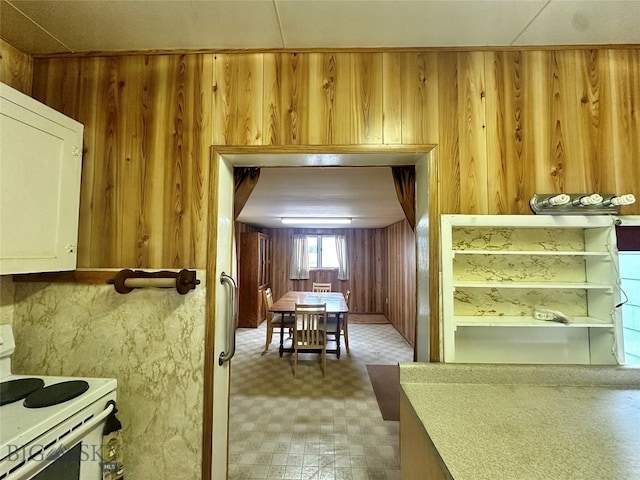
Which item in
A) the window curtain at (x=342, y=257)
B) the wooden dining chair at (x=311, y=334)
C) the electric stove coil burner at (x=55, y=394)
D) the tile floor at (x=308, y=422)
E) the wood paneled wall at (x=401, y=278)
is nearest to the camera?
the electric stove coil burner at (x=55, y=394)

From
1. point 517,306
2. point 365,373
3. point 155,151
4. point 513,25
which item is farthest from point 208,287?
point 365,373

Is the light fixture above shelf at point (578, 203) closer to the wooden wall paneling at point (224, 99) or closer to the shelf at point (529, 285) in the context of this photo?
the shelf at point (529, 285)

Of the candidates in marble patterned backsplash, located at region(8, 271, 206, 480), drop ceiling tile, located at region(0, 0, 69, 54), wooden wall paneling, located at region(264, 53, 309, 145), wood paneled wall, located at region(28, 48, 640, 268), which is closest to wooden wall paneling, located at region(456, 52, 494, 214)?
wood paneled wall, located at region(28, 48, 640, 268)

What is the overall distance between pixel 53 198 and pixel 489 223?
1.85 metres

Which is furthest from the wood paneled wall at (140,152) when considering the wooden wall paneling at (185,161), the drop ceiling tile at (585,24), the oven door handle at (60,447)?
the drop ceiling tile at (585,24)

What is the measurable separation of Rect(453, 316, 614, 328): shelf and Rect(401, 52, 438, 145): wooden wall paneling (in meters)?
0.82

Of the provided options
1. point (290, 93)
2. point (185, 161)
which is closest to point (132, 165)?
point (185, 161)

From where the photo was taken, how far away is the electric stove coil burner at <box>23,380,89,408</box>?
980 mm

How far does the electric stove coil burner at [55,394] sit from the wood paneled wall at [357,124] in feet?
1.64

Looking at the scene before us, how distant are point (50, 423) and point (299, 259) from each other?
6773 millimetres

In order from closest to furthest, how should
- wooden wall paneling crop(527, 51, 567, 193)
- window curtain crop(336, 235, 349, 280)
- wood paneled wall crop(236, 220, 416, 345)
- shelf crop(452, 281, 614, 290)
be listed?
shelf crop(452, 281, 614, 290) → wooden wall paneling crop(527, 51, 567, 193) → wood paneled wall crop(236, 220, 416, 345) → window curtain crop(336, 235, 349, 280)

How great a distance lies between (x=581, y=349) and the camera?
133 cm

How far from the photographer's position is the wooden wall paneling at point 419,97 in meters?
1.32

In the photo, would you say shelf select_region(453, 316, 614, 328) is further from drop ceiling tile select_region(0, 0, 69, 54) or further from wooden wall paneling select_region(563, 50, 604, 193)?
drop ceiling tile select_region(0, 0, 69, 54)
